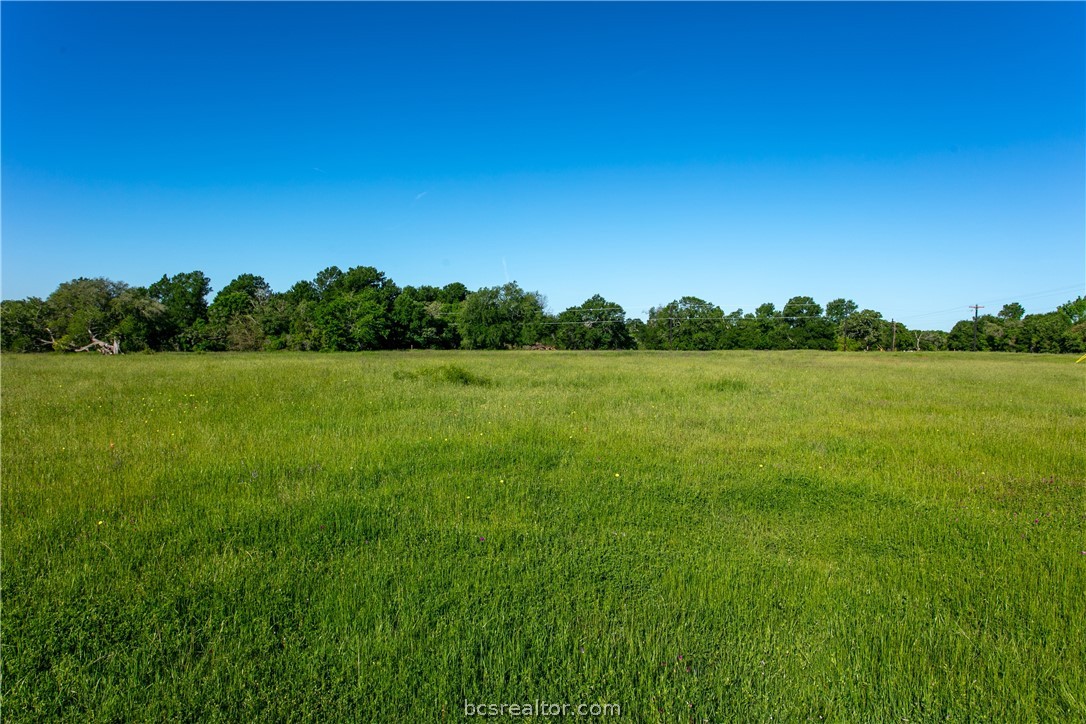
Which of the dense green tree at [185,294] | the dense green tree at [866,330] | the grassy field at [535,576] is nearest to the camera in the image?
the grassy field at [535,576]

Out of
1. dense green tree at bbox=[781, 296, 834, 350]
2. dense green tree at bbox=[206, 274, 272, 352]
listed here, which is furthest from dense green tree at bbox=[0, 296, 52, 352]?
dense green tree at bbox=[781, 296, 834, 350]

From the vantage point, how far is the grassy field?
312 cm

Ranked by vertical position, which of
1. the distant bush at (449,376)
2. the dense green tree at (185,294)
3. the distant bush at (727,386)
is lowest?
the distant bush at (727,386)

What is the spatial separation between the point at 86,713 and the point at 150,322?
71.8 meters

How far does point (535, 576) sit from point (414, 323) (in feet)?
263

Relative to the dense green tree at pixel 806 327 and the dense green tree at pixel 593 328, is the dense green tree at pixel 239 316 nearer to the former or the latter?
the dense green tree at pixel 593 328

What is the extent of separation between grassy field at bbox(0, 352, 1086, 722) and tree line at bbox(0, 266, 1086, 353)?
199 feet

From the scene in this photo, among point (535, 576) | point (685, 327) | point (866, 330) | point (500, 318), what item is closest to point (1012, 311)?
point (866, 330)

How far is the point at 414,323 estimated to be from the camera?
3206 inches

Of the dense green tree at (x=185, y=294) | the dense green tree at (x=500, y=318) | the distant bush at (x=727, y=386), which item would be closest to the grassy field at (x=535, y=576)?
the distant bush at (x=727, y=386)

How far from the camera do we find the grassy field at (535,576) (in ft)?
10.2

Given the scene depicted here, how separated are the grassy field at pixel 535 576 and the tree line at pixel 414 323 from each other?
6054 cm

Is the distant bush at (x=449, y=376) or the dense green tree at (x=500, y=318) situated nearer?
the distant bush at (x=449, y=376)

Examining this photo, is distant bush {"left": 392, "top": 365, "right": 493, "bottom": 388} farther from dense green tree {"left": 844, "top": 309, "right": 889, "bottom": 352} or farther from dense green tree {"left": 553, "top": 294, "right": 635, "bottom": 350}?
dense green tree {"left": 844, "top": 309, "right": 889, "bottom": 352}
